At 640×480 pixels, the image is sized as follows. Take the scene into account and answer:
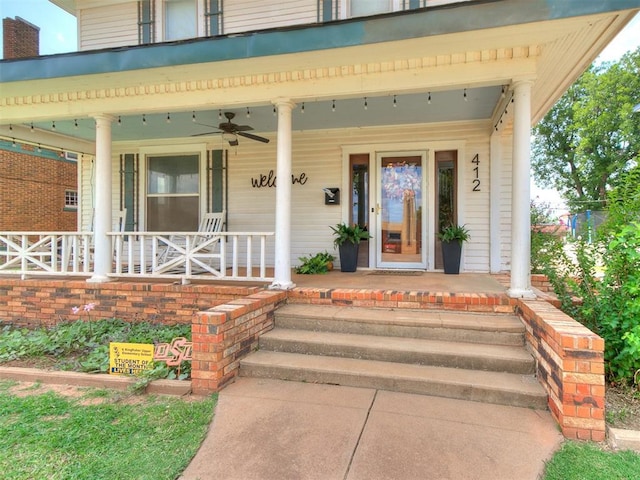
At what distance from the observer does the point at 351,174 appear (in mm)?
6352

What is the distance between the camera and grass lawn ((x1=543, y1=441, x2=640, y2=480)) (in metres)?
1.88

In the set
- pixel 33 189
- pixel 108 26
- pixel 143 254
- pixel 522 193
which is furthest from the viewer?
pixel 33 189

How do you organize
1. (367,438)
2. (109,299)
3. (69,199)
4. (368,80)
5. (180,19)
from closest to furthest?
(367,438)
(368,80)
(109,299)
(180,19)
(69,199)

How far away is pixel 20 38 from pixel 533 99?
43.9 ft

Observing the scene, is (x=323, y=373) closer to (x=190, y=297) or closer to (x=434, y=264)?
(x=190, y=297)

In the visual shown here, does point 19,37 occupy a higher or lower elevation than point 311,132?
higher

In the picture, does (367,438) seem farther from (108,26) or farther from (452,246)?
(108,26)

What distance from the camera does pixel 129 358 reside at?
3191mm

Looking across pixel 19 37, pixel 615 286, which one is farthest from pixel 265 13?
pixel 19 37

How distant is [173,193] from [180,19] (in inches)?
119

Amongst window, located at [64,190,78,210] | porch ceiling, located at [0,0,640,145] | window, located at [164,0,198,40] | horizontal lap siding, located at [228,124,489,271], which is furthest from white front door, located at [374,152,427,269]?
window, located at [64,190,78,210]

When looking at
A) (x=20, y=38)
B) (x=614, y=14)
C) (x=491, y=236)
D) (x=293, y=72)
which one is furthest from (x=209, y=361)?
(x=20, y=38)

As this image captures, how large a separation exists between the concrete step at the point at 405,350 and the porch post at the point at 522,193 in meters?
0.79

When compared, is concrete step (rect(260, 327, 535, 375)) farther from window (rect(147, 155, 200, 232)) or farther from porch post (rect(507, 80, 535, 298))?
window (rect(147, 155, 200, 232))
